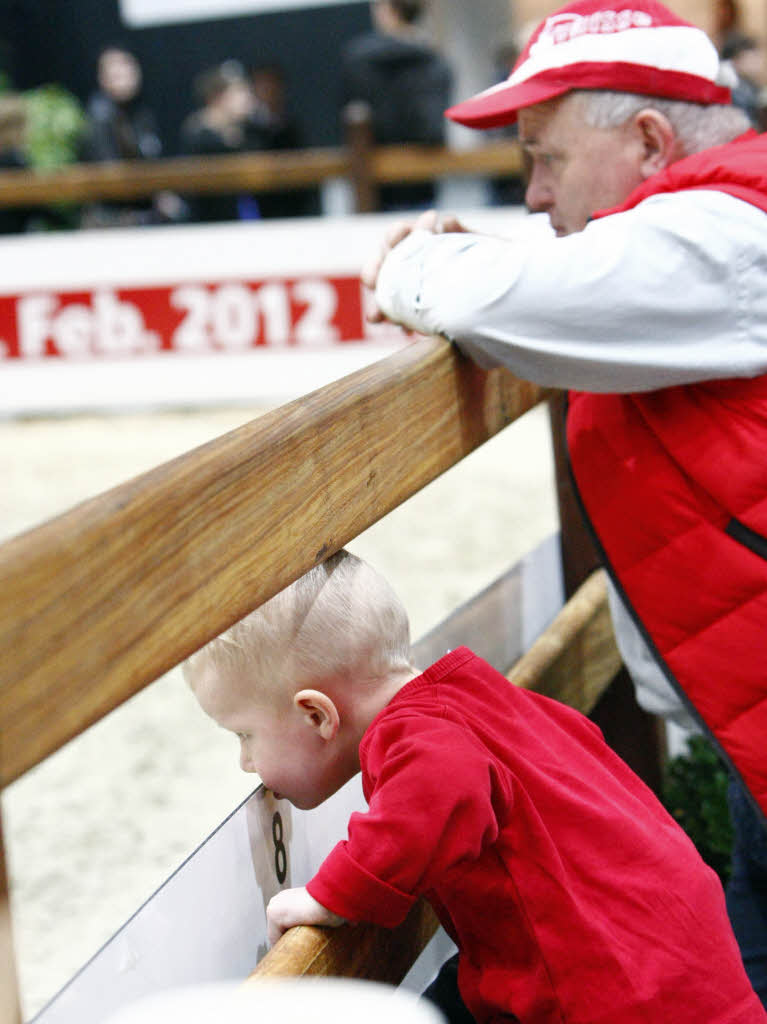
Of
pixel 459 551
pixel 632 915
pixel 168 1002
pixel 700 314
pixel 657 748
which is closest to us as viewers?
pixel 168 1002

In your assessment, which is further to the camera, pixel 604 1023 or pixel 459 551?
pixel 459 551

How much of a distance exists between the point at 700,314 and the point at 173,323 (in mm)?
6236

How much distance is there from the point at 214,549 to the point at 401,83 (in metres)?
7.11

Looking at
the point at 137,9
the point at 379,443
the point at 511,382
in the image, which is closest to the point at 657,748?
the point at 511,382

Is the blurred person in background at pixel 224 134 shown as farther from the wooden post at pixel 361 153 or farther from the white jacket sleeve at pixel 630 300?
the white jacket sleeve at pixel 630 300

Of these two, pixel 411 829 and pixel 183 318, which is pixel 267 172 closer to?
pixel 183 318

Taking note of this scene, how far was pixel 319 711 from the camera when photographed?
121 cm

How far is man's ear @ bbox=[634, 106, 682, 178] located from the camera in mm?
1598

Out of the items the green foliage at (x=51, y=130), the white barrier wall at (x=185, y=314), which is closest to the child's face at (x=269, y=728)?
the white barrier wall at (x=185, y=314)

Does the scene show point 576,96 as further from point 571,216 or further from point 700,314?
point 700,314

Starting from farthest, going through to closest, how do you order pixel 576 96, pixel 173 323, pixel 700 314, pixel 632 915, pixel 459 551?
pixel 173 323, pixel 459 551, pixel 576 96, pixel 700 314, pixel 632 915

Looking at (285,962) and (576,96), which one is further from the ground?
(576,96)

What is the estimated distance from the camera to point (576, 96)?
62.9 inches

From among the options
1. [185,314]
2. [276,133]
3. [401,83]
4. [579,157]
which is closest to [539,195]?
[579,157]
